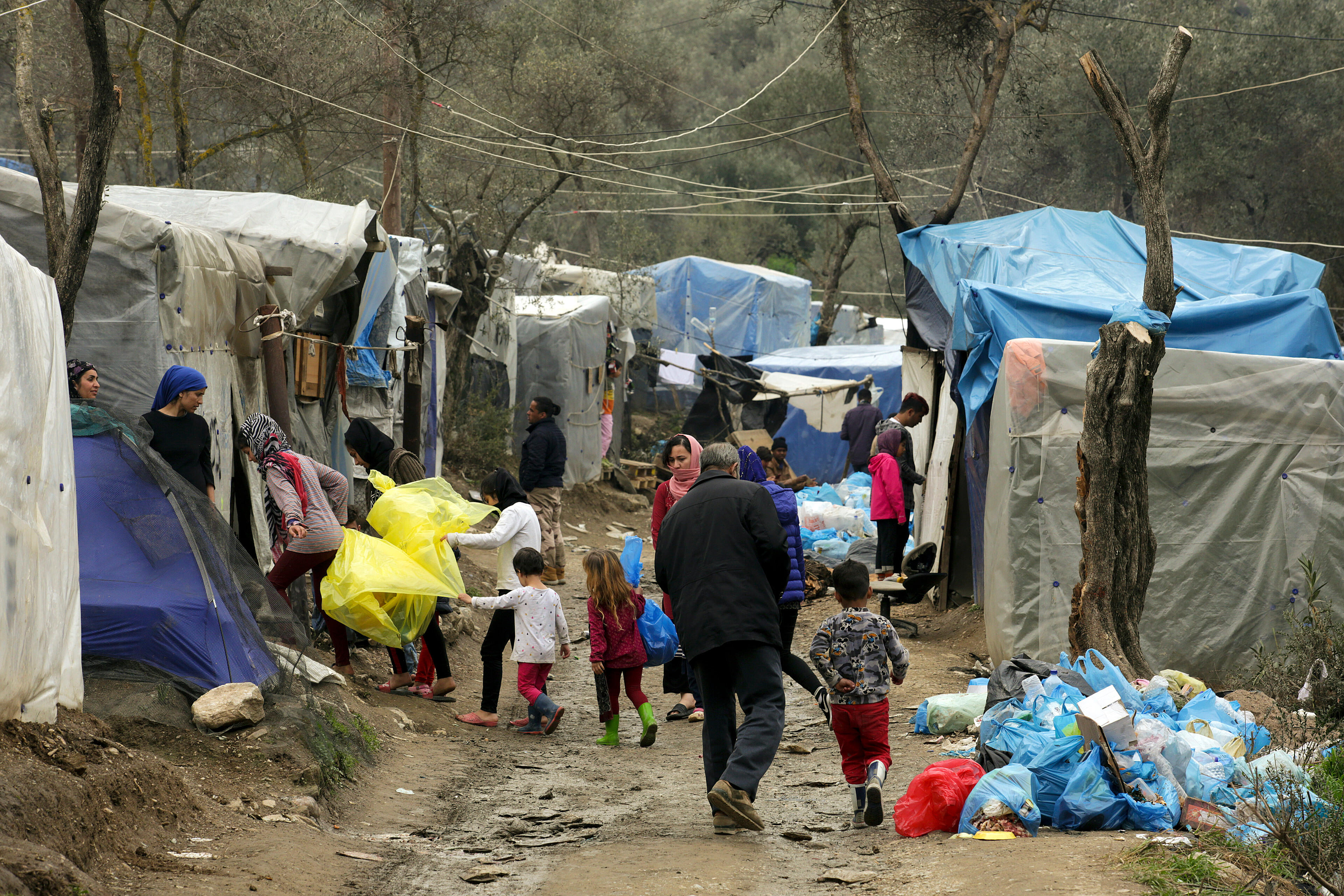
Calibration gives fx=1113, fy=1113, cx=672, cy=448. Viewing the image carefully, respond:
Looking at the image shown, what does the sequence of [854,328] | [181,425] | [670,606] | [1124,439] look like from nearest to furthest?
[181,425]
[1124,439]
[670,606]
[854,328]

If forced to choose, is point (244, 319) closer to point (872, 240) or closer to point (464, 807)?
point (464, 807)

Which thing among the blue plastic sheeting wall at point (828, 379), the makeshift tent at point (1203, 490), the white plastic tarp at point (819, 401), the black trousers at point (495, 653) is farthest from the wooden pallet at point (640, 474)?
the black trousers at point (495, 653)

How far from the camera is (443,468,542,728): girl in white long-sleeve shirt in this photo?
690 cm

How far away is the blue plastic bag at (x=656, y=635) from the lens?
22.3ft

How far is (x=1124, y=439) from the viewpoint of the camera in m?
6.44

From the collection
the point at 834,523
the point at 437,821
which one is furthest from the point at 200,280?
the point at 834,523

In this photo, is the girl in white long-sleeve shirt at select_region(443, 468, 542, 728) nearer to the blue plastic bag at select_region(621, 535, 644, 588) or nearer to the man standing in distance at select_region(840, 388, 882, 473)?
the blue plastic bag at select_region(621, 535, 644, 588)

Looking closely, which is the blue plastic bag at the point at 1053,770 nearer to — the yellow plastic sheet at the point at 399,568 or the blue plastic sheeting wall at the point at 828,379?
the yellow plastic sheet at the point at 399,568

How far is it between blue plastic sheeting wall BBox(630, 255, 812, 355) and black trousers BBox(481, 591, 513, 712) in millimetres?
21275

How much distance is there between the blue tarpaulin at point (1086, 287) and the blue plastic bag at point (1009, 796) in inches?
162

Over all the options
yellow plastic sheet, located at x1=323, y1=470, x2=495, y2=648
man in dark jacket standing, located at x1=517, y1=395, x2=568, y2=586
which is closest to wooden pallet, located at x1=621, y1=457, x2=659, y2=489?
man in dark jacket standing, located at x1=517, y1=395, x2=568, y2=586

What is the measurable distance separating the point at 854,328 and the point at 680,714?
2714 centimetres

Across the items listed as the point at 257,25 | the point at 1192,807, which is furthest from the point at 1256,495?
the point at 257,25

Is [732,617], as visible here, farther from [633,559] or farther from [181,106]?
[181,106]
